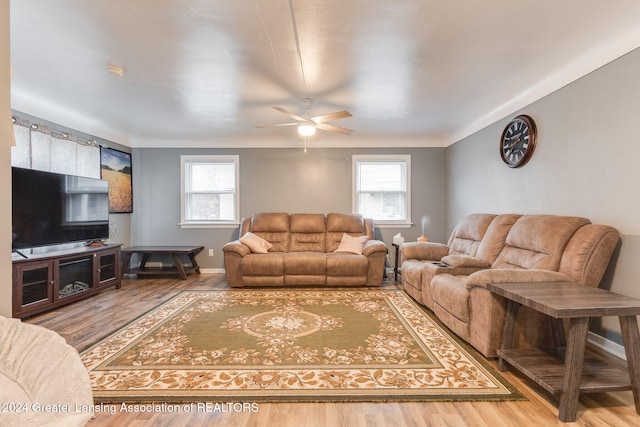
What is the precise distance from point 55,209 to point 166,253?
A: 6.16ft

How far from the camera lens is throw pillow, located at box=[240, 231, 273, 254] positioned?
463 cm

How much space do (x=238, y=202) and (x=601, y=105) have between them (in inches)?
195

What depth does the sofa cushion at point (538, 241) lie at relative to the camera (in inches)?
98.3

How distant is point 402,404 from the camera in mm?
1775

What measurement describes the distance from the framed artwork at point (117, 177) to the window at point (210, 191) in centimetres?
96

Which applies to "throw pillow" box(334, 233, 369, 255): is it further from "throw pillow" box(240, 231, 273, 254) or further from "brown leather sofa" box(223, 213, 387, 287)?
"throw pillow" box(240, 231, 273, 254)

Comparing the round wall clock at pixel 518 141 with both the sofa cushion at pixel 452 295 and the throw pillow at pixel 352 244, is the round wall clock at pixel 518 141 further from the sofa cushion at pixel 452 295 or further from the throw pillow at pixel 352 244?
the throw pillow at pixel 352 244

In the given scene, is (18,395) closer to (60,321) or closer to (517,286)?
(517,286)

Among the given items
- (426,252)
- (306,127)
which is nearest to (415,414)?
(426,252)

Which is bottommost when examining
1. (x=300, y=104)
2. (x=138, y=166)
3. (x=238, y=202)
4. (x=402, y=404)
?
(x=402, y=404)

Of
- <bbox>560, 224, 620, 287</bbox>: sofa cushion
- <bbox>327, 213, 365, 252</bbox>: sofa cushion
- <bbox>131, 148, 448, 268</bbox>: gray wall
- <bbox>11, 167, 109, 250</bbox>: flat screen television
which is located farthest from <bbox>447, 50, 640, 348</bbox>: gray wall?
<bbox>11, 167, 109, 250</bbox>: flat screen television

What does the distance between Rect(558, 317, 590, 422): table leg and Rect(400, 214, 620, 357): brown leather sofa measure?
0.57 metres

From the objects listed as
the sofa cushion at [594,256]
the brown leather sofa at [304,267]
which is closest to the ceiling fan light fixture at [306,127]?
the brown leather sofa at [304,267]

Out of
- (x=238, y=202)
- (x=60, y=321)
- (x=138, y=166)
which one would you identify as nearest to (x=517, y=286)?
(x=60, y=321)
